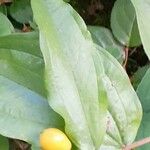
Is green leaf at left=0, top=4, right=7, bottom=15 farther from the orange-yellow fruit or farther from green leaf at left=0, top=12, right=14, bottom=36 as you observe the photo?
the orange-yellow fruit

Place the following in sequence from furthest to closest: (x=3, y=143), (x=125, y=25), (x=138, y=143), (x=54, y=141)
Answer: (x=125, y=25) < (x=3, y=143) < (x=138, y=143) < (x=54, y=141)

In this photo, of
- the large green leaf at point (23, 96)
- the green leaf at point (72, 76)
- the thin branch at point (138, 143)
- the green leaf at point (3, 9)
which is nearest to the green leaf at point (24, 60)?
the large green leaf at point (23, 96)

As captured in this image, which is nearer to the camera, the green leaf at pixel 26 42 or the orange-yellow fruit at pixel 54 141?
the orange-yellow fruit at pixel 54 141

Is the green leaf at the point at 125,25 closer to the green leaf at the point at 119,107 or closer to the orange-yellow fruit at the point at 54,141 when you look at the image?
the green leaf at the point at 119,107

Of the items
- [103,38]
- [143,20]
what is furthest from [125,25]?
[143,20]

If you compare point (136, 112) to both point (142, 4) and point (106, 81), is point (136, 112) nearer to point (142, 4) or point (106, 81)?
point (106, 81)

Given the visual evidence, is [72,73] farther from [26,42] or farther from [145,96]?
[145,96]
